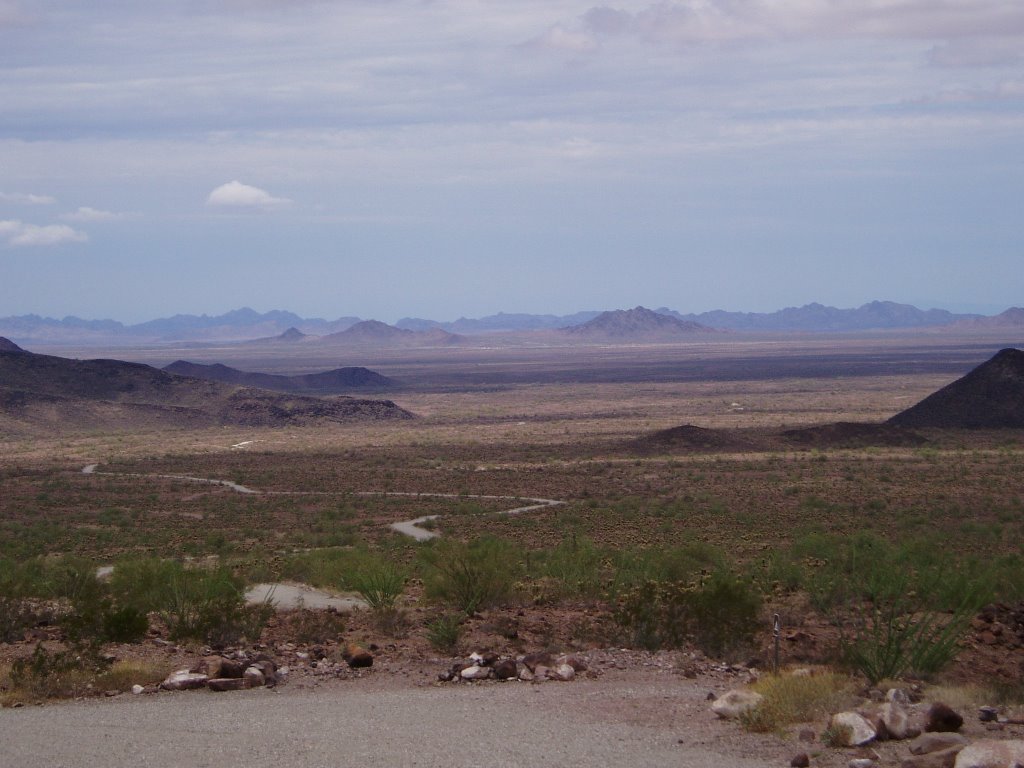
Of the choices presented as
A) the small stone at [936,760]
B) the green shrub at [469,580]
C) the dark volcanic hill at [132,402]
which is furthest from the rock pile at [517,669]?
the dark volcanic hill at [132,402]

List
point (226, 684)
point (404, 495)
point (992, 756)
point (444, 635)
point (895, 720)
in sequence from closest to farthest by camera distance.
A: point (992, 756), point (895, 720), point (226, 684), point (444, 635), point (404, 495)

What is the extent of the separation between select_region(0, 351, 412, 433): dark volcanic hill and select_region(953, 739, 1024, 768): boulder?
85224mm

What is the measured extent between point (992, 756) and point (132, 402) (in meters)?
100

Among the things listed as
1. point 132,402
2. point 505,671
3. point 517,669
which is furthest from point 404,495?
point 132,402

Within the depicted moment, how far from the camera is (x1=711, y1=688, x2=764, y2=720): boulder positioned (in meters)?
10.4

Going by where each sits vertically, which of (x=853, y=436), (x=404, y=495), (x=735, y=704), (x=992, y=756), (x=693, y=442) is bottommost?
(x=404, y=495)

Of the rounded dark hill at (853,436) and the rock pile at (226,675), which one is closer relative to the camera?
the rock pile at (226,675)

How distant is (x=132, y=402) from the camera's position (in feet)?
334

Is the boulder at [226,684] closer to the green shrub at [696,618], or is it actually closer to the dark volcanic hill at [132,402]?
the green shrub at [696,618]

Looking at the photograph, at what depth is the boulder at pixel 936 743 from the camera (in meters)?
8.80

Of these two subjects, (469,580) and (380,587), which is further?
(469,580)

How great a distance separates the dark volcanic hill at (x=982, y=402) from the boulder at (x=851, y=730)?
6215 cm

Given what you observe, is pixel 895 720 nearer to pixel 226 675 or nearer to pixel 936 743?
pixel 936 743

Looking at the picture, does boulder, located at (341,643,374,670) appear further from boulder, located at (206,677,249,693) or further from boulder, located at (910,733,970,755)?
boulder, located at (910,733,970,755)
